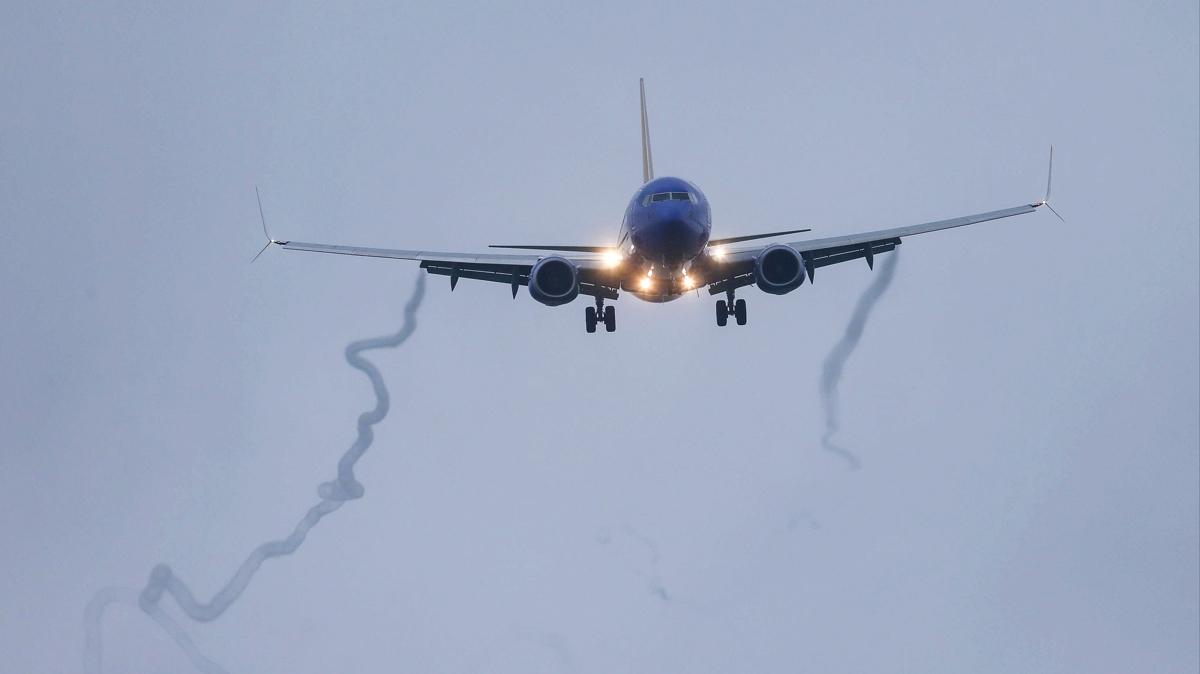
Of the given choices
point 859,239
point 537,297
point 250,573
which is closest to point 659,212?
point 537,297

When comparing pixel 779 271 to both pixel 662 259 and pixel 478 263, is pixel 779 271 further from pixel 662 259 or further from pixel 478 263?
pixel 478 263

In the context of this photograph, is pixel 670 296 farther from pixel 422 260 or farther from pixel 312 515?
pixel 312 515

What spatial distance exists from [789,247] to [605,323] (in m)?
8.04

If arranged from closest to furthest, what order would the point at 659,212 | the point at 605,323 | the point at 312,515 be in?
the point at 659,212 → the point at 605,323 → the point at 312,515

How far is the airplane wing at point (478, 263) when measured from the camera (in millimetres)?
46812

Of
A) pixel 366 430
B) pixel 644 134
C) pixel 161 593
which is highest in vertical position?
pixel 644 134

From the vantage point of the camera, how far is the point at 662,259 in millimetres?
43969

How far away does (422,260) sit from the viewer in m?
47.9

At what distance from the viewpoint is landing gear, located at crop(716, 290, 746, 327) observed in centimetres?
5081

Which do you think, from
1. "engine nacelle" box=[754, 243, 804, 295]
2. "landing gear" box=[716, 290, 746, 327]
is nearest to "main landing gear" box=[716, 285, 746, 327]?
"landing gear" box=[716, 290, 746, 327]

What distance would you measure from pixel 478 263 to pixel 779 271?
9543 mm

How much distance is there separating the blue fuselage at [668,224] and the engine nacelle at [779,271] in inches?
83.9

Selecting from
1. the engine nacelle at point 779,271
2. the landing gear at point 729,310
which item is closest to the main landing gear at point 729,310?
the landing gear at point 729,310

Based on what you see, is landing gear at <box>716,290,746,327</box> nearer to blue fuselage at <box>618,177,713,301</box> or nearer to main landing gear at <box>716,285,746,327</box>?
main landing gear at <box>716,285,746,327</box>
